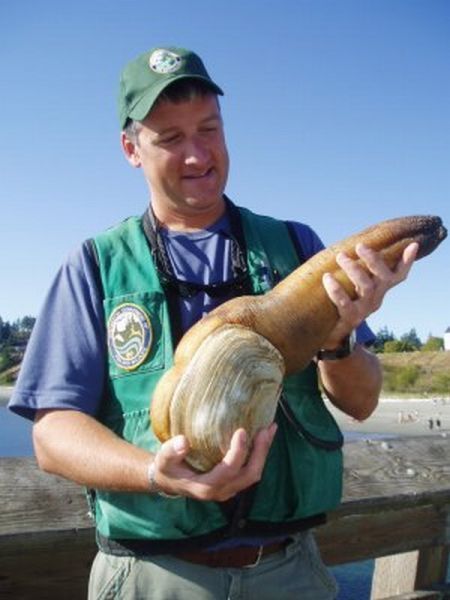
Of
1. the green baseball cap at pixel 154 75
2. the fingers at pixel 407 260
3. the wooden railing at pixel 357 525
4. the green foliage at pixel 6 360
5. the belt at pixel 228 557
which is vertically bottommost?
the green foliage at pixel 6 360

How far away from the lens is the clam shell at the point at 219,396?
81.2 inches

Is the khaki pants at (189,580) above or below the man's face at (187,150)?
below

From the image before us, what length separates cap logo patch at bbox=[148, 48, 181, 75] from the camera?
116 inches

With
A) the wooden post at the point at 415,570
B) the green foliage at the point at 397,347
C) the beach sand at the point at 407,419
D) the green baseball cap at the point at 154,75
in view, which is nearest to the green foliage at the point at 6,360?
the green foliage at the point at 397,347

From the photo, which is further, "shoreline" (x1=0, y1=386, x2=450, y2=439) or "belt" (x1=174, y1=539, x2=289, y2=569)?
"shoreline" (x1=0, y1=386, x2=450, y2=439)

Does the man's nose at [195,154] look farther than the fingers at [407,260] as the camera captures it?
Yes

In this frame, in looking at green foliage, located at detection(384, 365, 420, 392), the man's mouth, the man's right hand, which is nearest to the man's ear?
the man's mouth

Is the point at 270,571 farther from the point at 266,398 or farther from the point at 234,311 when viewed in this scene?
the point at 234,311

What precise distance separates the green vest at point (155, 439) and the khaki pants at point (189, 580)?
119 mm

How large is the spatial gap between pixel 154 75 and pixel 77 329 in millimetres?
1067

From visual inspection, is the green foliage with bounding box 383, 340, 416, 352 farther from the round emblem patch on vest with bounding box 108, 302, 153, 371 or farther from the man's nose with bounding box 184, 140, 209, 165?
the round emblem patch on vest with bounding box 108, 302, 153, 371

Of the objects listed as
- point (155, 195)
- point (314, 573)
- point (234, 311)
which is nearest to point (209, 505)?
point (314, 573)

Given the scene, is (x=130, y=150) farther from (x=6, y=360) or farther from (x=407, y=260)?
(x=6, y=360)

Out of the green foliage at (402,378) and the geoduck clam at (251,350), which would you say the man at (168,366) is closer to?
the geoduck clam at (251,350)
